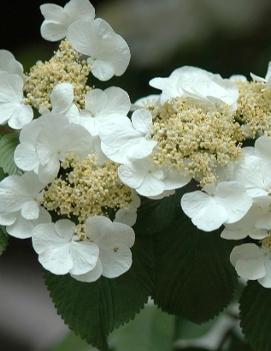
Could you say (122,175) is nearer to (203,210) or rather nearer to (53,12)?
(203,210)

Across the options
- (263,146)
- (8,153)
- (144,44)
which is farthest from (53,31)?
(144,44)

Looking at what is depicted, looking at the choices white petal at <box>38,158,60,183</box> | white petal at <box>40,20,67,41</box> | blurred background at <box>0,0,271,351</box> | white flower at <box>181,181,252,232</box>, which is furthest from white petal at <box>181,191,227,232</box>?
blurred background at <box>0,0,271,351</box>

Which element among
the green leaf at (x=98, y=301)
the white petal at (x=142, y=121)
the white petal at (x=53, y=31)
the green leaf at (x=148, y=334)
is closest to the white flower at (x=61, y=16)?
the white petal at (x=53, y=31)

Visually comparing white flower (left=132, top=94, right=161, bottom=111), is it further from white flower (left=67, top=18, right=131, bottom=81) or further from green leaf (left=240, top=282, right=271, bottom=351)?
green leaf (left=240, top=282, right=271, bottom=351)

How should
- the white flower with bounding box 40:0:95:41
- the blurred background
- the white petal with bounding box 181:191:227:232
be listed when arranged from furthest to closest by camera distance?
the blurred background, the white flower with bounding box 40:0:95:41, the white petal with bounding box 181:191:227:232

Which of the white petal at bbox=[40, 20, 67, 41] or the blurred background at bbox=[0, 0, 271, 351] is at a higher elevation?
the white petal at bbox=[40, 20, 67, 41]

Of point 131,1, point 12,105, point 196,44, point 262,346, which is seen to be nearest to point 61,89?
point 12,105

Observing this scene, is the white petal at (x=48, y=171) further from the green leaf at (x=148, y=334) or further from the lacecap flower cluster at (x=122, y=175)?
the green leaf at (x=148, y=334)

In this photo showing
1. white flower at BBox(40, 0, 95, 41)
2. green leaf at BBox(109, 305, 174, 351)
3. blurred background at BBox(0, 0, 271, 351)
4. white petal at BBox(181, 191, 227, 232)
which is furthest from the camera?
blurred background at BBox(0, 0, 271, 351)
